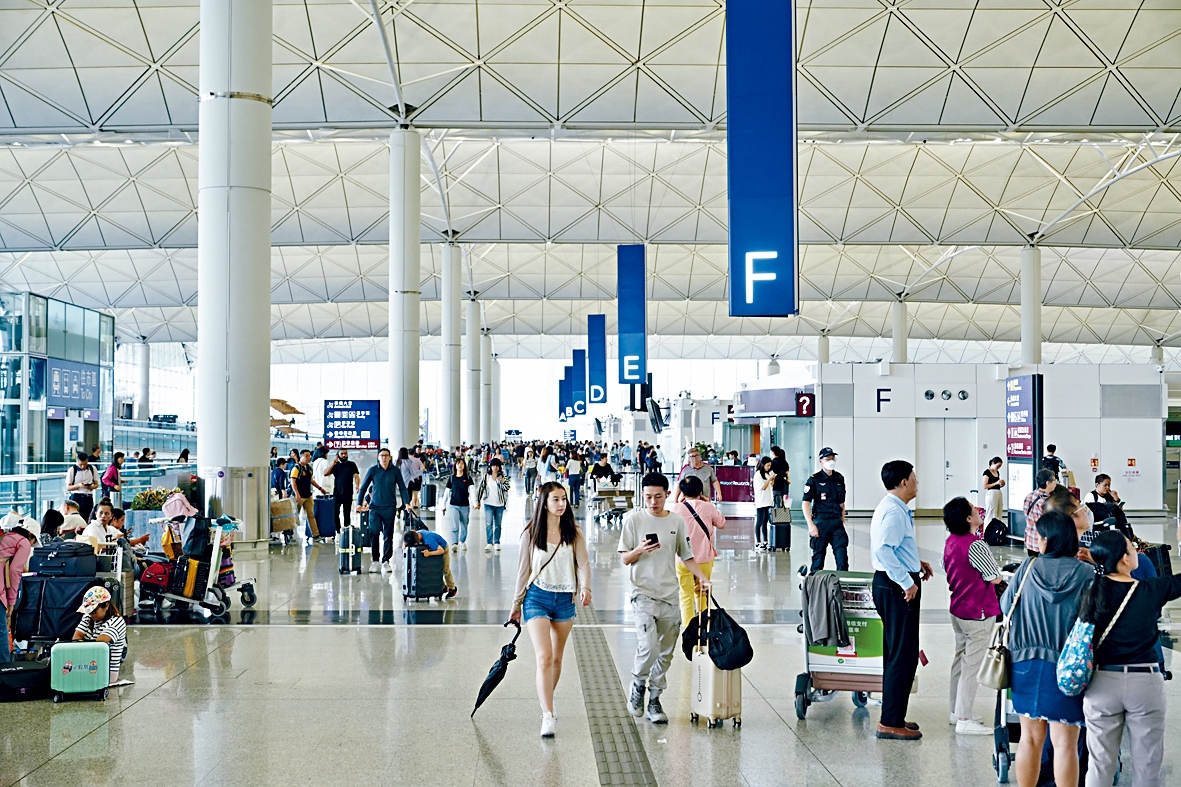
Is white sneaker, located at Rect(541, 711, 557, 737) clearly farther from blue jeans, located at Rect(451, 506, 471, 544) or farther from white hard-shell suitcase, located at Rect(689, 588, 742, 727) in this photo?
blue jeans, located at Rect(451, 506, 471, 544)

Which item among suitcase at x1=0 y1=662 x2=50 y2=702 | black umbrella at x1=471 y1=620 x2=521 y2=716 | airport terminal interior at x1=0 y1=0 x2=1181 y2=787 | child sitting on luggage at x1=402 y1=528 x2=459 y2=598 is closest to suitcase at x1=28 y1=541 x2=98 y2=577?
airport terminal interior at x1=0 y1=0 x2=1181 y2=787

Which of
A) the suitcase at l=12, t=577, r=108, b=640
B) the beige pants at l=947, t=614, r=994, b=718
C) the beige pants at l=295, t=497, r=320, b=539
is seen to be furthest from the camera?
the beige pants at l=295, t=497, r=320, b=539

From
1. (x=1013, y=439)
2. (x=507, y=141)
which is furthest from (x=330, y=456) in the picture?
(x=1013, y=439)

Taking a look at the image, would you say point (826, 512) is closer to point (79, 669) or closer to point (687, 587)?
point (687, 587)

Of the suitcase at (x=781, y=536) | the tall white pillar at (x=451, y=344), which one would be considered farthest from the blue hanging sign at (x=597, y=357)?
the suitcase at (x=781, y=536)

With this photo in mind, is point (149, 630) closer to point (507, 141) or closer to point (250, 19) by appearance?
point (250, 19)

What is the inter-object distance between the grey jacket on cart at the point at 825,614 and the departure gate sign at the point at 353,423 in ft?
68.0

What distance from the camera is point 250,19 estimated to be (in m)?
15.9

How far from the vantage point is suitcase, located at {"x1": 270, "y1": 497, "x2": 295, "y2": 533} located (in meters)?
18.9

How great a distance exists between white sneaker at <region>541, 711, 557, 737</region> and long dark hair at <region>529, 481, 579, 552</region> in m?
1.05

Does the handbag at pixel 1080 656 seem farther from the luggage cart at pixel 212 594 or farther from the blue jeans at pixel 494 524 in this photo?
the blue jeans at pixel 494 524

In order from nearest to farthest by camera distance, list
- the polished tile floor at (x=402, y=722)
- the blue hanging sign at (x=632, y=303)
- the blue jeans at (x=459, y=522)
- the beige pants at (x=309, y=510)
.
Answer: the polished tile floor at (x=402, y=722) < the blue jeans at (x=459, y=522) < the beige pants at (x=309, y=510) < the blue hanging sign at (x=632, y=303)

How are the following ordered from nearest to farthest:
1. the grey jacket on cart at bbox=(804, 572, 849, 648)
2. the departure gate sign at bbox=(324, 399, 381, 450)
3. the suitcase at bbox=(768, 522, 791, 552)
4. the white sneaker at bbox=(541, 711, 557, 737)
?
the white sneaker at bbox=(541, 711, 557, 737)
the grey jacket on cart at bbox=(804, 572, 849, 648)
the suitcase at bbox=(768, 522, 791, 552)
the departure gate sign at bbox=(324, 399, 381, 450)

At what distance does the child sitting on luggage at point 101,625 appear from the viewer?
25.4 ft
